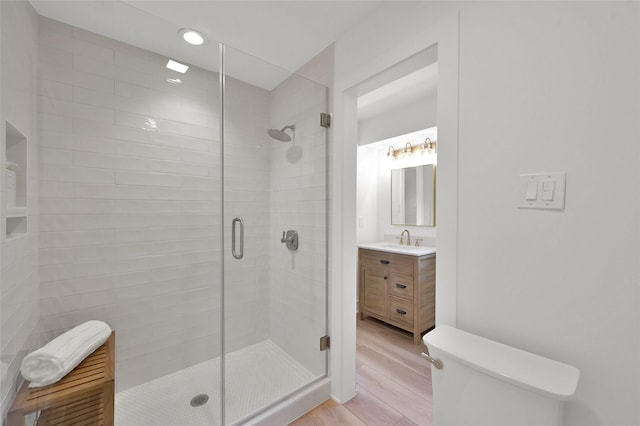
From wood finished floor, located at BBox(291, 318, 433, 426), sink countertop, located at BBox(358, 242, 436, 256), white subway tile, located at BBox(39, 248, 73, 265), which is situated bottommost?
wood finished floor, located at BBox(291, 318, 433, 426)

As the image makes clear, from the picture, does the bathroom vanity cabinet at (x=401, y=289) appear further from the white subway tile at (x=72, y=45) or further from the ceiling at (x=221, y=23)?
the white subway tile at (x=72, y=45)

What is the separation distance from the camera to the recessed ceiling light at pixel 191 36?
5.11ft

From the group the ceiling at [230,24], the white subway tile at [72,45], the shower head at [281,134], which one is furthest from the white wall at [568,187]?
the white subway tile at [72,45]

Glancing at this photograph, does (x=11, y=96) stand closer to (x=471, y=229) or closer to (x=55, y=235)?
(x=55, y=235)

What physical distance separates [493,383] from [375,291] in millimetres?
2087

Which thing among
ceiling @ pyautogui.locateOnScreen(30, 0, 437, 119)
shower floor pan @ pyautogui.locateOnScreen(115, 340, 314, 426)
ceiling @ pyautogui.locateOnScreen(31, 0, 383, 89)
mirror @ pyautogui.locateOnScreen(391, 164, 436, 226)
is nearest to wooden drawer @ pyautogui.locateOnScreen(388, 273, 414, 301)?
mirror @ pyautogui.locateOnScreen(391, 164, 436, 226)

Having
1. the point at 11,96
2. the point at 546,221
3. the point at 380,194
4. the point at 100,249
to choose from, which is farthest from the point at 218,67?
the point at 380,194

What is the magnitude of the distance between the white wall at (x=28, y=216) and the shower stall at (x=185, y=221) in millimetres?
55

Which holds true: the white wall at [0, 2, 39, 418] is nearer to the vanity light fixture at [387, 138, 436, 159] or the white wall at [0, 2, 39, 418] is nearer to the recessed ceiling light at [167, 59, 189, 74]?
the recessed ceiling light at [167, 59, 189, 74]

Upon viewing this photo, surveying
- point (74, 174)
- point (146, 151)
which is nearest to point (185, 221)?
point (146, 151)

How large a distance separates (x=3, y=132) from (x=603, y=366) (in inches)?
85.6

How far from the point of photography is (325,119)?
1850 mm

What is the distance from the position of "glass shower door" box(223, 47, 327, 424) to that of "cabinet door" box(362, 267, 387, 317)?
1.19 meters

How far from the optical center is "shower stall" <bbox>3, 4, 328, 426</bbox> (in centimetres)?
136
